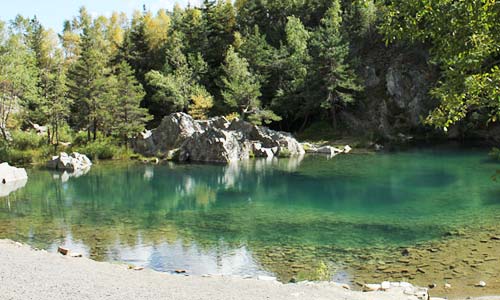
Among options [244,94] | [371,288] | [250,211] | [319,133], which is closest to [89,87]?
[244,94]

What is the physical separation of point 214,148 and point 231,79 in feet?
59.2

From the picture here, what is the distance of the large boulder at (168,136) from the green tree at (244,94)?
6798 millimetres

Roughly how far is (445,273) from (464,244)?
3443 mm

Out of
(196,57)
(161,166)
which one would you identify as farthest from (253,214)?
(196,57)

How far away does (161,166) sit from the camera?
4588 cm

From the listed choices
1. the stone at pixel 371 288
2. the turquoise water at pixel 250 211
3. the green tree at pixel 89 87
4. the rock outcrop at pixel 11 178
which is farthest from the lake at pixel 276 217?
the green tree at pixel 89 87

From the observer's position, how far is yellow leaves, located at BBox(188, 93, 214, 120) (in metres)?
63.2

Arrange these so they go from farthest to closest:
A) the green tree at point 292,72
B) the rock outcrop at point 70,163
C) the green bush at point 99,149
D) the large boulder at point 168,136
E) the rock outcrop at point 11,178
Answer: the green tree at point 292,72, the large boulder at point 168,136, the green bush at point 99,149, the rock outcrop at point 70,163, the rock outcrop at point 11,178

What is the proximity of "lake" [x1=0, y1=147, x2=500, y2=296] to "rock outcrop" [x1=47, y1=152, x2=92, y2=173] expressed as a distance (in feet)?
7.48

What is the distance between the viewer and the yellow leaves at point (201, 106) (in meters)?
63.2

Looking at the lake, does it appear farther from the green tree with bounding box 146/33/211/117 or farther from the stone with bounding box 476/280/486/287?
the green tree with bounding box 146/33/211/117

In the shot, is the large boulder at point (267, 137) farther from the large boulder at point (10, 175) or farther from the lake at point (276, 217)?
the large boulder at point (10, 175)

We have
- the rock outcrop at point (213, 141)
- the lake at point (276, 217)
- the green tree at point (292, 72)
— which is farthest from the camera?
the green tree at point (292, 72)

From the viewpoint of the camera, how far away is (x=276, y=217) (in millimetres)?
24203
